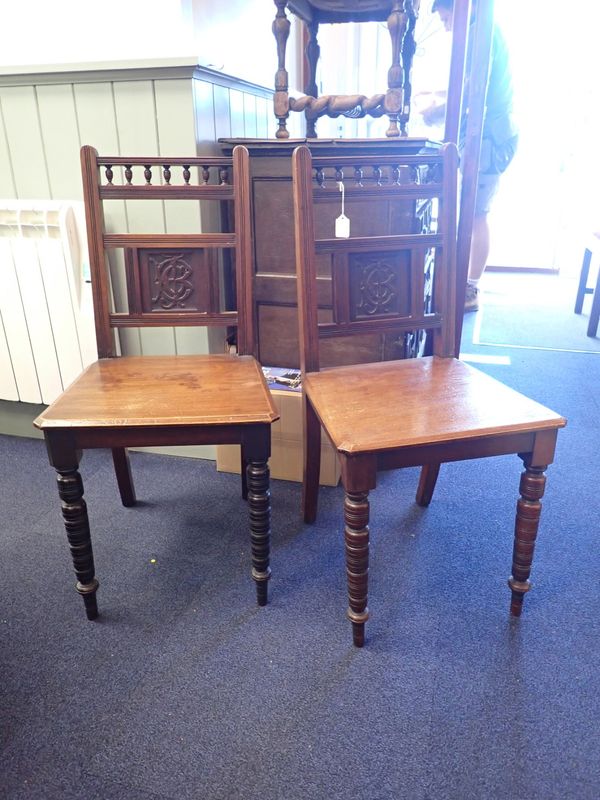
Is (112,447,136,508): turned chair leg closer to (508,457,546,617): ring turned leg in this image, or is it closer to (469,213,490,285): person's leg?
(508,457,546,617): ring turned leg

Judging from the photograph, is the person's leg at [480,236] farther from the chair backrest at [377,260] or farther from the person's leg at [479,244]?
the chair backrest at [377,260]

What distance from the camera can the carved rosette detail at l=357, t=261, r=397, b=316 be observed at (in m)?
1.29

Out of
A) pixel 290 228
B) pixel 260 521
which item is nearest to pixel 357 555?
pixel 260 521

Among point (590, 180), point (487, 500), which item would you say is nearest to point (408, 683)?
point (487, 500)

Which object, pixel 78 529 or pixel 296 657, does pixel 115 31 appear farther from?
pixel 296 657

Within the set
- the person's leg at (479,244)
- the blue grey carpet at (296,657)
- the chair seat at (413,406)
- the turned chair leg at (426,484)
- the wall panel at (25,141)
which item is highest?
the wall panel at (25,141)

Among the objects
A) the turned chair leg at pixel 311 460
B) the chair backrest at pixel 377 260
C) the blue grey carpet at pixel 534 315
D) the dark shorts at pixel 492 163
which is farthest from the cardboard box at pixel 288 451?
the dark shorts at pixel 492 163

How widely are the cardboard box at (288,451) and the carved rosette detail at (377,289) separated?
369mm

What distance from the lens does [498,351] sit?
2861 mm

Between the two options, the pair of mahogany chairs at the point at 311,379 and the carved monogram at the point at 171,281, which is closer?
the pair of mahogany chairs at the point at 311,379

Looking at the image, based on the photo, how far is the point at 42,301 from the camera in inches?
66.7

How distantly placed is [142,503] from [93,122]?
108 cm

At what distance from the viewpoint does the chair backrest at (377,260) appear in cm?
121

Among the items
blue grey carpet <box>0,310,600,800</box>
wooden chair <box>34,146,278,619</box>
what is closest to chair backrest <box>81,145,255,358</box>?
wooden chair <box>34,146,278,619</box>
